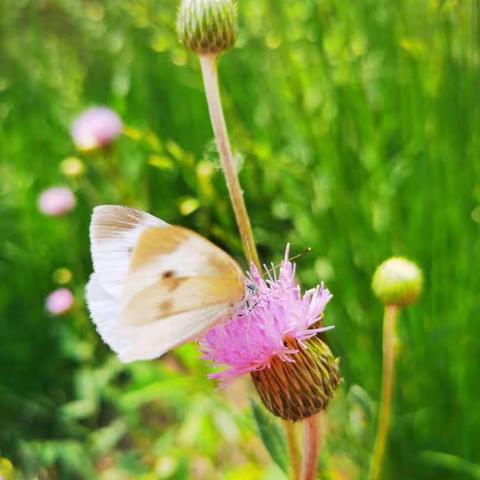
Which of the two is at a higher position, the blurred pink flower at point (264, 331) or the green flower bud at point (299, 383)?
the blurred pink flower at point (264, 331)

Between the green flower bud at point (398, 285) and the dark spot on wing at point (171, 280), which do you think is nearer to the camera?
the dark spot on wing at point (171, 280)

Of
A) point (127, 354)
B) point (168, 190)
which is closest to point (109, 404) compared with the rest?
point (168, 190)

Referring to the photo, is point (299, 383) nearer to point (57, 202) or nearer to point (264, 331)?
point (264, 331)

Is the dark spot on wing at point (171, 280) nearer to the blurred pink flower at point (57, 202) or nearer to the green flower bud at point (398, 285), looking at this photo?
the green flower bud at point (398, 285)

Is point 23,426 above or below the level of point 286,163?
below

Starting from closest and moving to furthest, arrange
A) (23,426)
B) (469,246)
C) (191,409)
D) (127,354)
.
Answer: (127,354)
(469,246)
(191,409)
(23,426)

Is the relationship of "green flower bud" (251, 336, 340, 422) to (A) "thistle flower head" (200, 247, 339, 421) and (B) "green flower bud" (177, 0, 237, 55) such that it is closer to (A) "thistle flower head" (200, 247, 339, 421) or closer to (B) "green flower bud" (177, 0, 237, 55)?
(A) "thistle flower head" (200, 247, 339, 421)

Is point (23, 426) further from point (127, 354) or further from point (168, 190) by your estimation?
point (127, 354)

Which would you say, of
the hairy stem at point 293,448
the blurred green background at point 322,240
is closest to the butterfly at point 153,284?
the hairy stem at point 293,448
